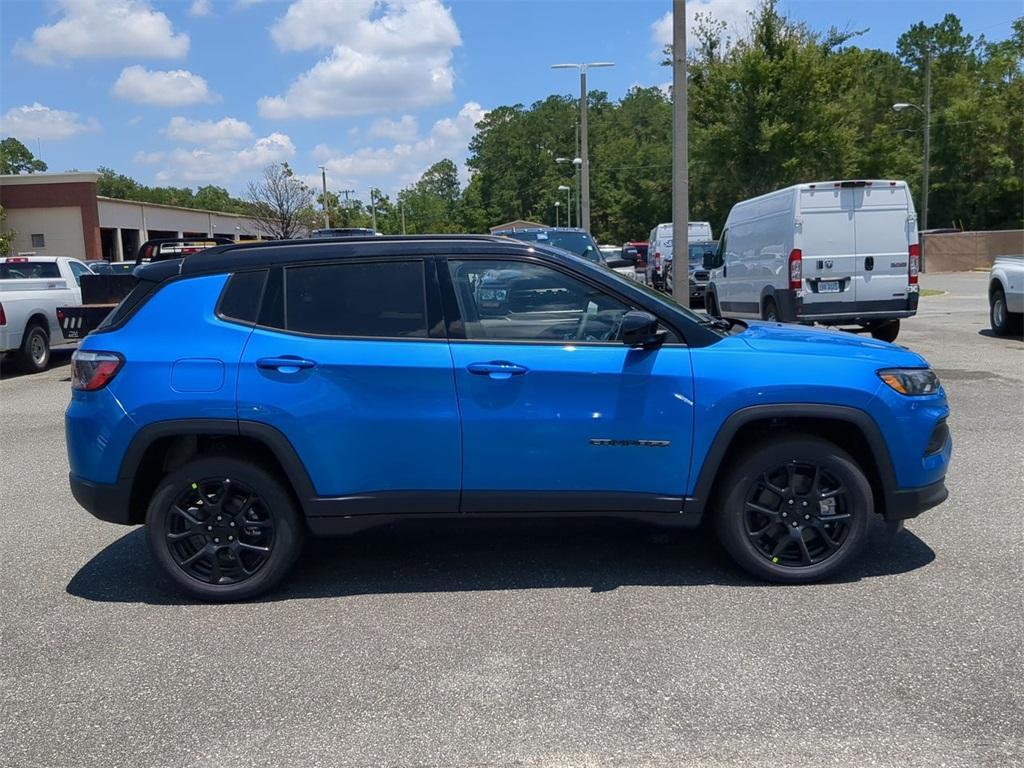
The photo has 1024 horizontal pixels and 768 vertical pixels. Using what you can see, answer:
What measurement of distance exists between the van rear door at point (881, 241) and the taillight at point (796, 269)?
2.60 ft

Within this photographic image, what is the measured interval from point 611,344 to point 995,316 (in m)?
13.1

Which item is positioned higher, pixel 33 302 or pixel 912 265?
pixel 912 265

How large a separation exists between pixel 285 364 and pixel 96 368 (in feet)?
3.25

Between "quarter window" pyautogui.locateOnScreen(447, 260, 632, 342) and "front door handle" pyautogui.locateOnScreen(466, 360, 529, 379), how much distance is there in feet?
0.59

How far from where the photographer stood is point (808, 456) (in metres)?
4.60

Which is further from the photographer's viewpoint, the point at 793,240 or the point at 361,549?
the point at 793,240

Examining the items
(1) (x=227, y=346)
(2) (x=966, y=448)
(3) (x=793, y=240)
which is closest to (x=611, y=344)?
(1) (x=227, y=346)

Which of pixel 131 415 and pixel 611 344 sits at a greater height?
pixel 611 344

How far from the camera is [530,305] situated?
4766 mm

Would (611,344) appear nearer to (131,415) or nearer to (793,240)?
(131,415)

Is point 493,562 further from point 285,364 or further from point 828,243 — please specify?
point 828,243

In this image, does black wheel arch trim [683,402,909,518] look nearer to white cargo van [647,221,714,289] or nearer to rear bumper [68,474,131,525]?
rear bumper [68,474,131,525]

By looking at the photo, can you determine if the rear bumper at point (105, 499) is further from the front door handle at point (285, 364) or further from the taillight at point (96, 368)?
the front door handle at point (285, 364)

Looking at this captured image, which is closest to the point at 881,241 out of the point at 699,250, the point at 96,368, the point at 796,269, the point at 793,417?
the point at 796,269
